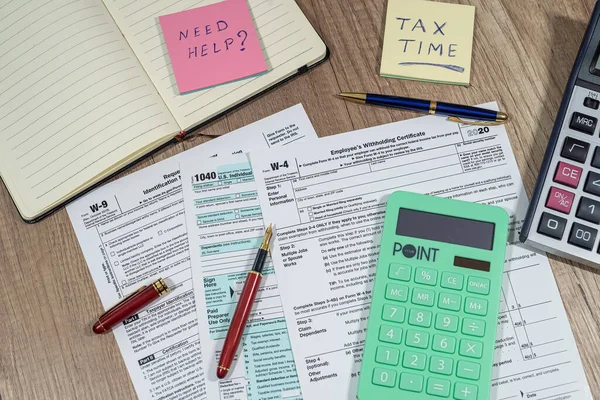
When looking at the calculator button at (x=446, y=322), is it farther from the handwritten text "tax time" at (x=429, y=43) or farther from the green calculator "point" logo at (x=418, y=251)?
the handwritten text "tax time" at (x=429, y=43)

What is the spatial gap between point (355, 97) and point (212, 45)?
17 cm

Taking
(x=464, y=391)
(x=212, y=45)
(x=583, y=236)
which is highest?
(x=212, y=45)

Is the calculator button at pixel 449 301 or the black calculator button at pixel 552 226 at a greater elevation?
the black calculator button at pixel 552 226

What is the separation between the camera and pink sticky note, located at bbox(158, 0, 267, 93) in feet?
2.13

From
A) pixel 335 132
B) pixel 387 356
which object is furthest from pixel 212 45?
pixel 387 356

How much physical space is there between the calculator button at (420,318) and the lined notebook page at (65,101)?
32cm

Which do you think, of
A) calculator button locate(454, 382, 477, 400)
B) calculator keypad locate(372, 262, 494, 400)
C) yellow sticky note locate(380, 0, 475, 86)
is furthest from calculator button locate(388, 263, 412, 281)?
yellow sticky note locate(380, 0, 475, 86)

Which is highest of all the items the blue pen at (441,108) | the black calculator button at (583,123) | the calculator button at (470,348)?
the black calculator button at (583,123)

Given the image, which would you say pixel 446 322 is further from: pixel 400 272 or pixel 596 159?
pixel 596 159

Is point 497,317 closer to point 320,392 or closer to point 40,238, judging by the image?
point 320,392

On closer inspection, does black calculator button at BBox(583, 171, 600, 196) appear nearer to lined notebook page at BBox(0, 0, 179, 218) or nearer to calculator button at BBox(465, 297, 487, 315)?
calculator button at BBox(465, 297, 487, 315)

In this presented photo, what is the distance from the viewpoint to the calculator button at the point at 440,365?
55 cm

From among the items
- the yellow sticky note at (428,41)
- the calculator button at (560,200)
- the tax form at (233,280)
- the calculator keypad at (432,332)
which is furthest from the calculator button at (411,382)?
the yellow sticky note at (428,41)

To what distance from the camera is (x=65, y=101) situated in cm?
65
